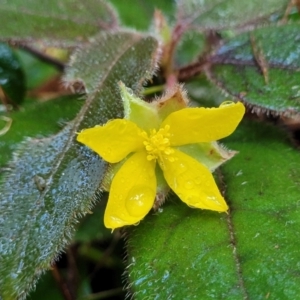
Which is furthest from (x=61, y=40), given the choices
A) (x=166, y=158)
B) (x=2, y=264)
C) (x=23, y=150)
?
(x=2, y=264)

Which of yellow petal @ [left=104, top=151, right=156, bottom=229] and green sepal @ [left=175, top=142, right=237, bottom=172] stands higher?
green sepal @ [left=175, top=142, right=237, bottom=172]

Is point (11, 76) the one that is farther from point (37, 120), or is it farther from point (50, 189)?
point (50, 189)

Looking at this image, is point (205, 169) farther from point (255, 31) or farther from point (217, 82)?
point (255, 31)

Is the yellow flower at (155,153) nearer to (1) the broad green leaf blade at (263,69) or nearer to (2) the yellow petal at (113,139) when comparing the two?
(2) the yellow petal at (113,139)

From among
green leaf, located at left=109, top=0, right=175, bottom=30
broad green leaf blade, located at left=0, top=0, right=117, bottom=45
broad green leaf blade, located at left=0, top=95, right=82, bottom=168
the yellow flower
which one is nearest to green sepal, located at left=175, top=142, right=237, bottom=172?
the yellow flower

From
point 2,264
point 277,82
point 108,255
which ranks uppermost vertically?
point 277,82

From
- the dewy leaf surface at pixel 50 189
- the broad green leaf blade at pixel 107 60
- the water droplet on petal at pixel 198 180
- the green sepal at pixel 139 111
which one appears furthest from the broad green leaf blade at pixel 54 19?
the water droplet on petal at pixel 198 180

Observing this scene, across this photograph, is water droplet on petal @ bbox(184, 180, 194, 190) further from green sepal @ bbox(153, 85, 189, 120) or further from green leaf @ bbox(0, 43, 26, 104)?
green leaf @ bbox(0, 43, 26, 104)
